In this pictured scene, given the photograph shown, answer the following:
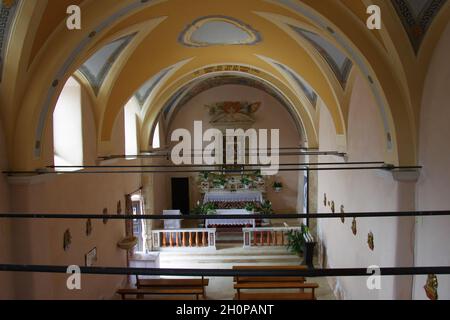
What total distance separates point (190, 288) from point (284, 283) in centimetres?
233

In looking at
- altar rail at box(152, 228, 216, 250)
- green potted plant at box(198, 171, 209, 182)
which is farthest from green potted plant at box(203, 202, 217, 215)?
green potted plant at box(198, 171, 209, 182)

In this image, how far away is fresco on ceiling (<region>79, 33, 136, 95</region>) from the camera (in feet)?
27.5

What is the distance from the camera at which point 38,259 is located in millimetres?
6109

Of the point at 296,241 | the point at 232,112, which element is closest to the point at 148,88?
the point at 296,241

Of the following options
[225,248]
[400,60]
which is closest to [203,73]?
[225,248]

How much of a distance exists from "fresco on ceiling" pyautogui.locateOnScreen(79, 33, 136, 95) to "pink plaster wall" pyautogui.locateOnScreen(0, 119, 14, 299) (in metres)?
3.18

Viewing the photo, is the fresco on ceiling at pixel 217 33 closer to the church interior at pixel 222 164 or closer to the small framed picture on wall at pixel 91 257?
the church interior at pixel 222 164

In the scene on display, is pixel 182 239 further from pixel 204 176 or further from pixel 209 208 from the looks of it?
pixel 204 176

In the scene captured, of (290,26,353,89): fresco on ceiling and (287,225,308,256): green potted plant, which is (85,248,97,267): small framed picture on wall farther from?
(287,225,308,256): green potted plant

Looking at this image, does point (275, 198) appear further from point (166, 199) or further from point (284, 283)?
point (284, 283)

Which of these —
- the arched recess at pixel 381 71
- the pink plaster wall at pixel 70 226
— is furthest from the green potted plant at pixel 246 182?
the arched recess at pixel 381 71

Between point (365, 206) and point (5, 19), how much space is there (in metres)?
6.88

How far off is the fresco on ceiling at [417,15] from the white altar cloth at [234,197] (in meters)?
13.6

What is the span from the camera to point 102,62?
343 inches
